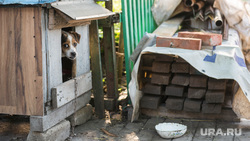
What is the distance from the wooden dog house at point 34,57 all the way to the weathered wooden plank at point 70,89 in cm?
1

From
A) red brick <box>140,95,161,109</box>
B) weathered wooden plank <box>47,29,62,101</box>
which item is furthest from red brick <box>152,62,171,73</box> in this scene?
weathered wooden plank <box>47,29,62,101</box>

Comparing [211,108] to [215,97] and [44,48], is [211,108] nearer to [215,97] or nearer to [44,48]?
[215,97]

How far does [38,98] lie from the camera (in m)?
3.75

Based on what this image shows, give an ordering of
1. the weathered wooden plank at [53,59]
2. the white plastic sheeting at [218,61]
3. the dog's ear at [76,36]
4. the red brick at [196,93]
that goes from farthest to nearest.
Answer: the red brick at [196,93], the dog's ear at [76,36], the white plastic sheeting at [218,61], the weathered wooden plank at [53,59]

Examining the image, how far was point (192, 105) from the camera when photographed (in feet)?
15.3

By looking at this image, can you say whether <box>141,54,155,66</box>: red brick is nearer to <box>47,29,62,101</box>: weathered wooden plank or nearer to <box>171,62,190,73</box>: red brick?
<box>171,62,190,73</box>: red brick

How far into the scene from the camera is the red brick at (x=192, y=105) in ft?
15.3

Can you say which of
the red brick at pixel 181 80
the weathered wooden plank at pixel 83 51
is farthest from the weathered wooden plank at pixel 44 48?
the red brick at pixel 181 80

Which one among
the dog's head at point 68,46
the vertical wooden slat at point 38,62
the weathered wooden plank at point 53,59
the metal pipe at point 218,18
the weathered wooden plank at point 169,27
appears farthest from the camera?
the metal pipe at point 218,18

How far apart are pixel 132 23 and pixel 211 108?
Answer: 70.6 inches

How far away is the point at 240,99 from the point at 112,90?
197 cm

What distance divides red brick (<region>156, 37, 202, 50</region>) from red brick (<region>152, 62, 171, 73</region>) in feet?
0.99

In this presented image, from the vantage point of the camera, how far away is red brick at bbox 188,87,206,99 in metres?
4.64

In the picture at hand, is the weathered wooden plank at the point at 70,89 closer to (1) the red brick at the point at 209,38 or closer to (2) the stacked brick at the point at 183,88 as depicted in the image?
(2) the stacked brick at the point at 183,88
